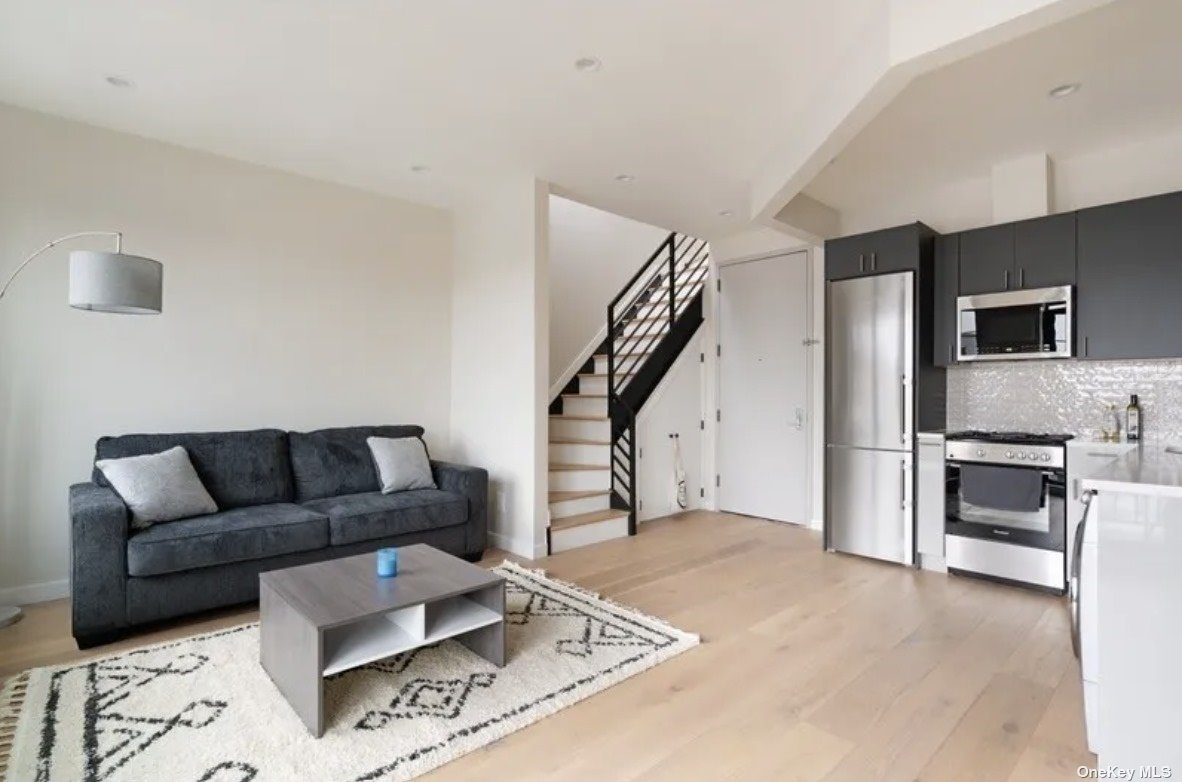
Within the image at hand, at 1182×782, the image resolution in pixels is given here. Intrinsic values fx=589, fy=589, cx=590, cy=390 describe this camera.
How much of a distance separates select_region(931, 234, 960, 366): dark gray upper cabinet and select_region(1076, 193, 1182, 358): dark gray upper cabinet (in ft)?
2.14

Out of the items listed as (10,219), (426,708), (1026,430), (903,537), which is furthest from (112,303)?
(1026,430)

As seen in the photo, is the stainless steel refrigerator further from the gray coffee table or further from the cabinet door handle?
the gray coffee table

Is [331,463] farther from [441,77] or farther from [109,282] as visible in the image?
[441,77]

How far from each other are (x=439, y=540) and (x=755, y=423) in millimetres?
3113

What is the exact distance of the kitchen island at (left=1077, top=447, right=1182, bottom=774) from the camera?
5.29 feet

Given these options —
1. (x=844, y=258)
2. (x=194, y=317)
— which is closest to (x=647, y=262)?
(x=844, y=258)

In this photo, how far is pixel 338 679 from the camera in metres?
2.35

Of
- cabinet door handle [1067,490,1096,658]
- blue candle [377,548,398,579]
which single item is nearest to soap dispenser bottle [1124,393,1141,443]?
cabinet door handle [1067,490,1096,658]

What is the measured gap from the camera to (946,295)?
4.04 m

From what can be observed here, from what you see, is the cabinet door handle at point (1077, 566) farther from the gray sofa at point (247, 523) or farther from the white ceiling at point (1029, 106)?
the gray sofa at point (247, 523)

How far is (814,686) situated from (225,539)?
2846mm

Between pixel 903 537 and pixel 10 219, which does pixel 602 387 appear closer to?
pixel 903 537

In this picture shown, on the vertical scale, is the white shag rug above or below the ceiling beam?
below

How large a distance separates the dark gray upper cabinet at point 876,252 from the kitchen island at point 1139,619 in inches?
101
